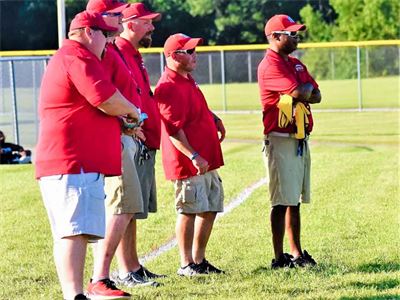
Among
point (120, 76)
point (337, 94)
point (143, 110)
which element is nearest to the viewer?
point (120, 76)

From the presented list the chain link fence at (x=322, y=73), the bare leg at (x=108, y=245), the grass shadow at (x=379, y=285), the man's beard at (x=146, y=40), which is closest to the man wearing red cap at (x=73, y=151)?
the bare leg at (x=108, y=245)

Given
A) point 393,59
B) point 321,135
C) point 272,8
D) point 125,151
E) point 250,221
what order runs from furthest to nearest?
point 272,8 < point 393,59 < point 321,135 < point 250,221 < point 125,151

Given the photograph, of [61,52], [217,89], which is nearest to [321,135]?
[217,89]

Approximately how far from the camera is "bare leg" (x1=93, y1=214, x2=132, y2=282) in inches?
318

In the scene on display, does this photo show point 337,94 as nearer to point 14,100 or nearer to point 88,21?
point 14,100

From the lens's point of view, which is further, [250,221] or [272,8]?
[272,8]

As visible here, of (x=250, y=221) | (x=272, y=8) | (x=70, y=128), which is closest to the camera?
(x=70, y=128)

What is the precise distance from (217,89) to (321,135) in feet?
36.8

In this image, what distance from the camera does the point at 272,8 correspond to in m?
60.5

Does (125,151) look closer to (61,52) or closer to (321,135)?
(61,52)

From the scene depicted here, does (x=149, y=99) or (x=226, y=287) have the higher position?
(x=149, y=99)

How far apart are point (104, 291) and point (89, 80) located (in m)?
1.57

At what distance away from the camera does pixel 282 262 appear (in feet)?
31.3

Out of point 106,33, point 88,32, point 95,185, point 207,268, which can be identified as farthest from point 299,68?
point 95,185
